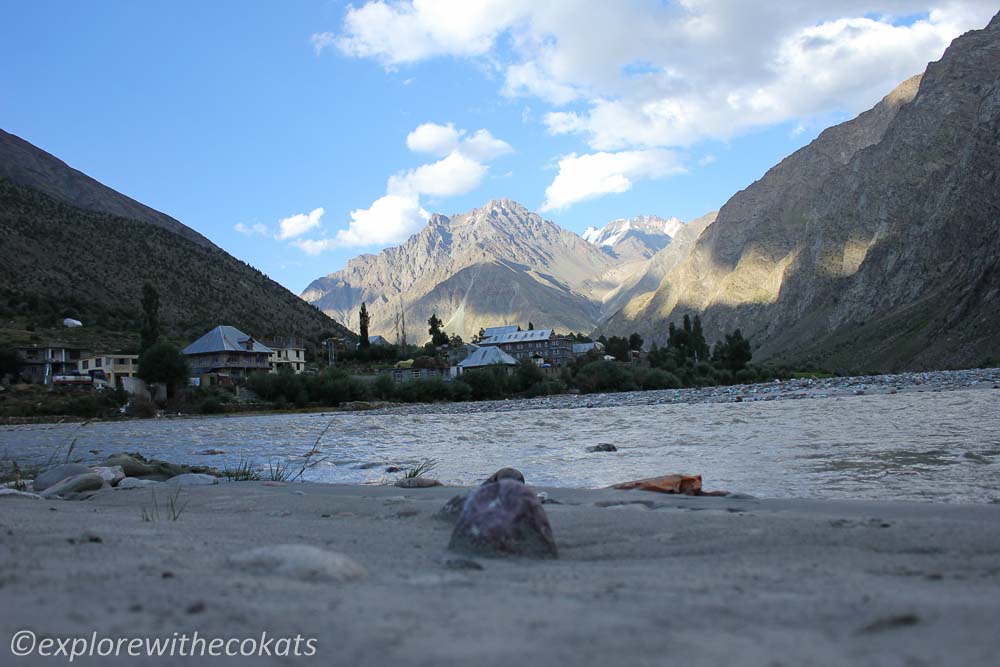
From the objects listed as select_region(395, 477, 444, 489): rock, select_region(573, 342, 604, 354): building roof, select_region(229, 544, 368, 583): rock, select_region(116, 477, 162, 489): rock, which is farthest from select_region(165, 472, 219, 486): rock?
select_region(573, 342, 604, 354): building roof

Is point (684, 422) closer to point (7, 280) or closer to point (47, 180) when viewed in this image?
point (7, 280)

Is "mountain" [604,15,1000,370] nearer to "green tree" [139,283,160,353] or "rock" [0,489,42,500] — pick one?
"green tree" [139,283,160,353]

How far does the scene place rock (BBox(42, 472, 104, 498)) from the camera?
853cm

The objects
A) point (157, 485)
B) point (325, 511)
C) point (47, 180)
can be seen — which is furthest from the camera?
point (47, 180)

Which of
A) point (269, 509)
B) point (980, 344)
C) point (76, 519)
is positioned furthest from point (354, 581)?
point (980, 344)

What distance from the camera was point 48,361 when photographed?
58906mm

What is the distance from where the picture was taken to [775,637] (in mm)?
2332

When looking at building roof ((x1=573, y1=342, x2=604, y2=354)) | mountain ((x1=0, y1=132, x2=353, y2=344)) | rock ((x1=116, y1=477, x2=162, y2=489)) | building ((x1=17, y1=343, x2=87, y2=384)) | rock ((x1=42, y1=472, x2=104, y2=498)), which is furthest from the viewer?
building roof ((x1=573, y1=342, x2=604, y2=354))

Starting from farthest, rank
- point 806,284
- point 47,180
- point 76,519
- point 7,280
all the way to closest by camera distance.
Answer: point 47,180
point 806,284
point 7,280
point 76,519

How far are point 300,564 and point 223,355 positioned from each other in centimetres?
6748

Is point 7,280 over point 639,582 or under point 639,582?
over

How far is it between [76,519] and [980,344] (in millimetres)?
70111

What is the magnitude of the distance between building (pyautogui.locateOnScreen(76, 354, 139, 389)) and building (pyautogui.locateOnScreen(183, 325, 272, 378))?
6136mm

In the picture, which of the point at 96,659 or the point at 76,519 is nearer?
the point at 96,659
